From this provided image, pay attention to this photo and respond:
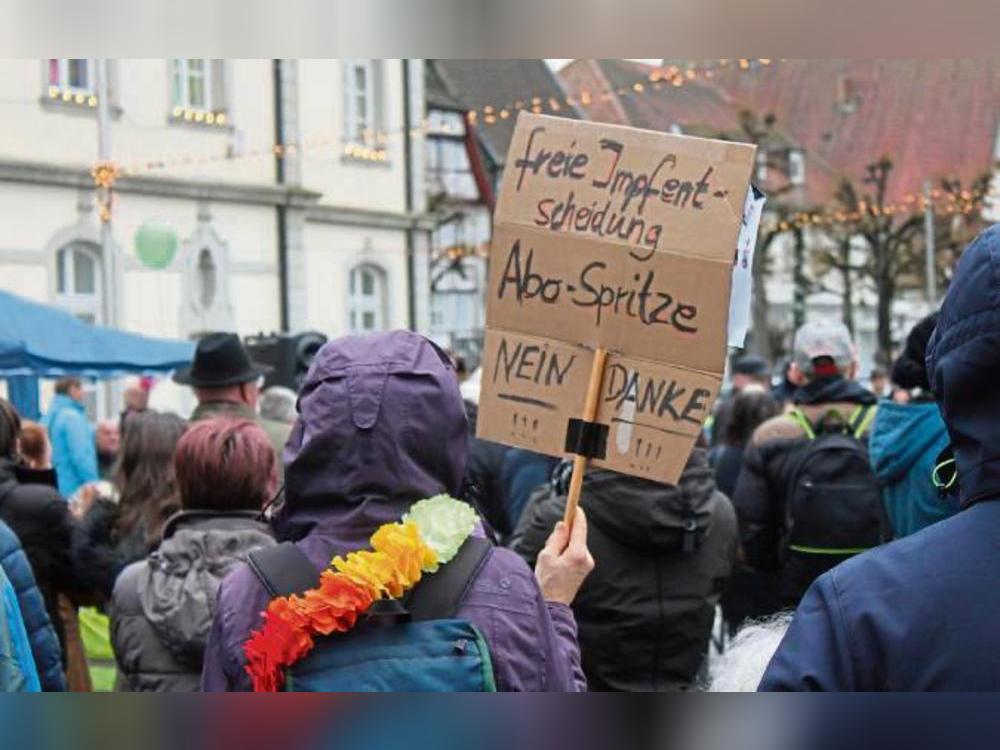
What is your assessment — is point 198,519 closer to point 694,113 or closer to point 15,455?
point 15,455

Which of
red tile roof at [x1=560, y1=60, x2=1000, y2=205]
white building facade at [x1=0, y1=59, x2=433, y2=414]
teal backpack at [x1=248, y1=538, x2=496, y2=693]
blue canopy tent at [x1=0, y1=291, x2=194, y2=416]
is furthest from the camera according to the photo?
red tile roof at [x1=560, y1=60, x2=1000, y2=205]

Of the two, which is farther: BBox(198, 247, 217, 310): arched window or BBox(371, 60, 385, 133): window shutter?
BBox(371, 60, 385, 133): window shutter

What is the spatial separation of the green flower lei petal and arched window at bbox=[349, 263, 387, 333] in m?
22.5

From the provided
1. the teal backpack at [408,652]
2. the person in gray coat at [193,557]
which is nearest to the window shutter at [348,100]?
the person in gray coat at [193,557]

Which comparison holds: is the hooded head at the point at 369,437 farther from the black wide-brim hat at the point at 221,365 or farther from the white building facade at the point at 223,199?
the white building facade at the point at 223,199

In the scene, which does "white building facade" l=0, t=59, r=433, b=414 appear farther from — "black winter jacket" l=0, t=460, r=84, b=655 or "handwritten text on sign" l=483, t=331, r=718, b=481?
"handwritten text on sign" l=483, t=331, r=718, b=481

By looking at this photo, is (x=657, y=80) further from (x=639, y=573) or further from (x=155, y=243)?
(x=639, y=573)

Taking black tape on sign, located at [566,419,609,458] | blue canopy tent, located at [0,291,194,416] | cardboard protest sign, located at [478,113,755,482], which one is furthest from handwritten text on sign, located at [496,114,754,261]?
blue canopy tent, located at [0,291,194,416]

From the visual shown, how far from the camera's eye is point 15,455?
4.88 m

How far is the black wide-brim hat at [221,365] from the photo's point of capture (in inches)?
244

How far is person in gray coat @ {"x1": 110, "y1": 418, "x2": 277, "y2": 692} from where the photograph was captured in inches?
142

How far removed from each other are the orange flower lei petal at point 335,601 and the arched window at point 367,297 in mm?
22574

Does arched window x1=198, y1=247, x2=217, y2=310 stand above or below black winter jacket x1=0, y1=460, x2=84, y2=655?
below
